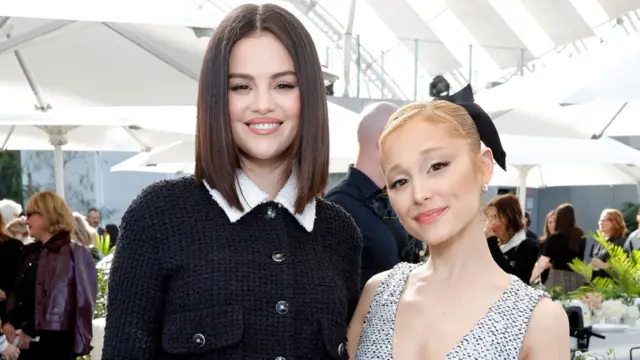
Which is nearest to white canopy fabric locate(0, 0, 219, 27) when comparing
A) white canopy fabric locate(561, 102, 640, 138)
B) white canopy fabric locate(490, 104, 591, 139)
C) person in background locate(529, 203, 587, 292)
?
white canopy fabric locate(490, 104, 591, 139)

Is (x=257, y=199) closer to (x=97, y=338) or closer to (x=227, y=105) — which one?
(x=227, y=105)

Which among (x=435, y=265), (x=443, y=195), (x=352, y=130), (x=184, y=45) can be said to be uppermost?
(x=184, y=45)

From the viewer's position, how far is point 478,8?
17.0m

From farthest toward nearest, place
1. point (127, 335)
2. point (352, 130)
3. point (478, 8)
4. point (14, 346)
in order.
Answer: point (478, 8) → point (352, 130) → point (14, 346) → point (127, 335)

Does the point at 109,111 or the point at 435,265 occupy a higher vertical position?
the point at 109,111

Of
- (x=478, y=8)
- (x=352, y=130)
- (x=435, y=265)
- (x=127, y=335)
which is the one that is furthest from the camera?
(x=478, y=8)

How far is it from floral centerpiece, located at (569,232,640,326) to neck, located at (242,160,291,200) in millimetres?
3815

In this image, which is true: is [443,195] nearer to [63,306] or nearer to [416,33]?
[63,306]

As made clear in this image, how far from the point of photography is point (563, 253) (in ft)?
24.1

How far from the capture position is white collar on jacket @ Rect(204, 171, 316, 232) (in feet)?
4.92

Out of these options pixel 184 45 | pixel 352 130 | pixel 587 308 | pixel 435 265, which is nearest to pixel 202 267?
pixel 435 265

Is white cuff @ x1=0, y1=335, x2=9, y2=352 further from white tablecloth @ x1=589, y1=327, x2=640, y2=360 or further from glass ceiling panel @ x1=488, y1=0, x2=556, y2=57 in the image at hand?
glass ceiling panel @ x1=488, y1=0, x2=556, y2=57

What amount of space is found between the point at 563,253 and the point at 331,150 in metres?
2.68

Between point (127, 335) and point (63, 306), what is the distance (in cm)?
357
